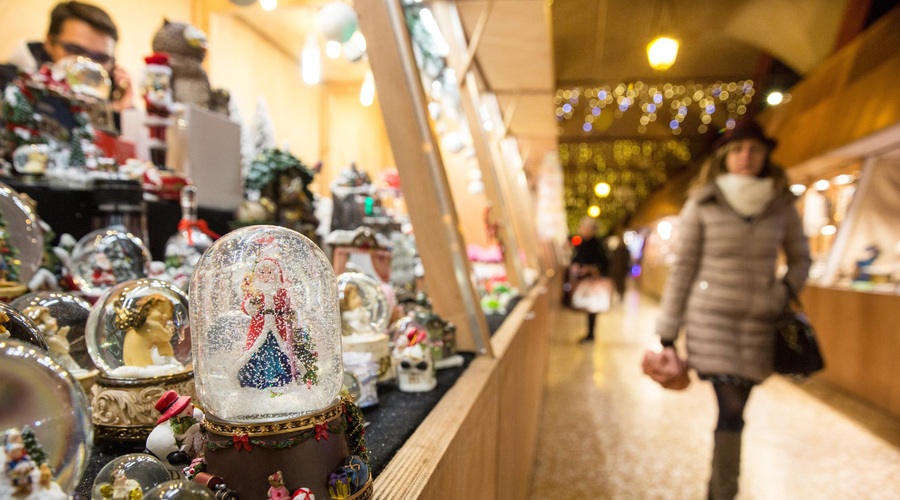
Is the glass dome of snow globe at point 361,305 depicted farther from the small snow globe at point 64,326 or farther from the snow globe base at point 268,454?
the snow globe base at point 268,454

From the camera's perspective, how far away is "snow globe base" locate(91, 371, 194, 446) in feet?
3.21

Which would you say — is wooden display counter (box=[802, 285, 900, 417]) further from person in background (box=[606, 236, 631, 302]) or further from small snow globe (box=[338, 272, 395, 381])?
person in background (box=[606, 236, 631, 302])

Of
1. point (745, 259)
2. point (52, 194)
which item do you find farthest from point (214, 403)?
point (745, 259)

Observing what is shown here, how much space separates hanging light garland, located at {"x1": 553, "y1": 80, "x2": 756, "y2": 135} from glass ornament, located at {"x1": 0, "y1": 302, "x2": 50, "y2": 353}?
9.76 m

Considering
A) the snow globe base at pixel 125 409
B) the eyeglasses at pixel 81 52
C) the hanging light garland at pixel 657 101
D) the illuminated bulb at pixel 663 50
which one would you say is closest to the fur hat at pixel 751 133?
the snow globe base at pixel 125 409

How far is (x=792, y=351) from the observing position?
240 centimetres

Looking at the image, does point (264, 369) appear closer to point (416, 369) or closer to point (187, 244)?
point (416, 369)

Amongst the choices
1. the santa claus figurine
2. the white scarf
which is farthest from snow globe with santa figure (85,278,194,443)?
the white scarf

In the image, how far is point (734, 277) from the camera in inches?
96.4

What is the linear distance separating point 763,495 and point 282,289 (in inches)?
126

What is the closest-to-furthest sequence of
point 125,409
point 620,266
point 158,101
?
point 125,409
point 158,101
point 620,266

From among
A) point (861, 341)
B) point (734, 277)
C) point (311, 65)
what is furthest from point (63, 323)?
point (861, 341)

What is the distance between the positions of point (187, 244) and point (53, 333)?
0.87 meters

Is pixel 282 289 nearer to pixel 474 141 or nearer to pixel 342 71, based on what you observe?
pixel 474 141
